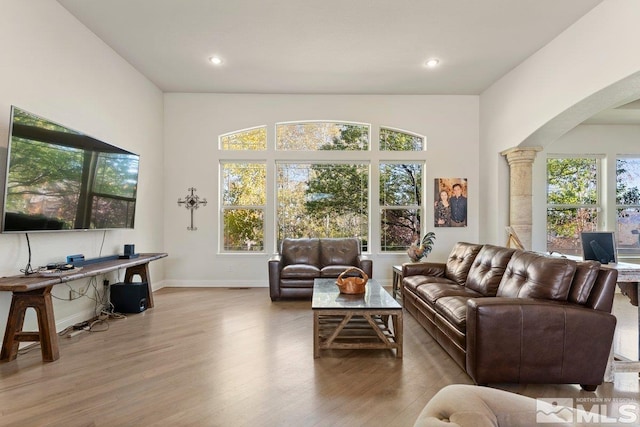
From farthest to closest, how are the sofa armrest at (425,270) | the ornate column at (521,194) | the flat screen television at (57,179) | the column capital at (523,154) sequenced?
the ornate column at (521,194)
the column capital at (523,154)
the sofa armrest at (425,270)
the flat screen television at (57,179)

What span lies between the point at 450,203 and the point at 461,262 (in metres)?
2.30

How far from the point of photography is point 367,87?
6035 mm

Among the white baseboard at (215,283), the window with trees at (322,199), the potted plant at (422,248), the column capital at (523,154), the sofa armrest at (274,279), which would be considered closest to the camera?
the sofa armrest at (274,279)

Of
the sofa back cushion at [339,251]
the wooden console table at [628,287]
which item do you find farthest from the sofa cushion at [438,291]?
the sofa back cushion at [339,251]

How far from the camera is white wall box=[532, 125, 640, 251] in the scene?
6.42 m

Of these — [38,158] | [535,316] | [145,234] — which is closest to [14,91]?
[38,158]

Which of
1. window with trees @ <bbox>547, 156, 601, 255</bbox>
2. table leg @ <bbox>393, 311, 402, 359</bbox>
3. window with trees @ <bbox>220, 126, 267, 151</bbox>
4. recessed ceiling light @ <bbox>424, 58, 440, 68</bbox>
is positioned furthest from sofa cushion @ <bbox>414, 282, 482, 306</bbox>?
window with trees @ <bbox>220, 126, 267, 151</bbox>

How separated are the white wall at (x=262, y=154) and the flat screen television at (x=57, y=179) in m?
1.87

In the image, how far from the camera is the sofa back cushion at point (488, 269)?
11.5 feet

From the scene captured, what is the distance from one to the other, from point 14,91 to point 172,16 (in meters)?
1.73

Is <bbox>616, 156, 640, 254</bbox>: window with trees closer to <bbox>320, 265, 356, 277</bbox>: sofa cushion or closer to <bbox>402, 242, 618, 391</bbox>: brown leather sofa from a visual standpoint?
<bbox>402, 242, 618, 391</bbox>: brown leather sofa

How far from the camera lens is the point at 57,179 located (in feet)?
11.0

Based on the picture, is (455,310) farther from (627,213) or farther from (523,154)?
(627,213)

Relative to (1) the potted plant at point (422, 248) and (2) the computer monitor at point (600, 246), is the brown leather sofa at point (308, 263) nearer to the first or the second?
(1) the potted plant at point (422, 248)
